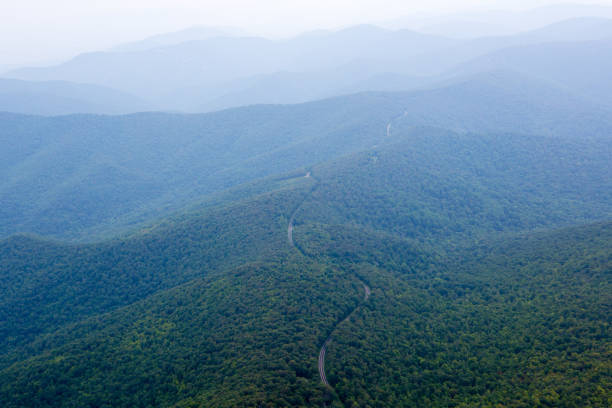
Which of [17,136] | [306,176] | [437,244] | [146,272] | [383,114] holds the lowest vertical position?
[437,244]

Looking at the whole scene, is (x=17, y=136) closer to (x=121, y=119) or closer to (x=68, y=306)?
(x=121, y=119)

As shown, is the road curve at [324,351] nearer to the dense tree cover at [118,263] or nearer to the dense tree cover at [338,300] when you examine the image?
the dense tree cover at [338,300]

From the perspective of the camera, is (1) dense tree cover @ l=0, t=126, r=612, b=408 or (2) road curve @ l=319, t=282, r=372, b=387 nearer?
(2) road curve @ l=319, t=282, r=372, b=387

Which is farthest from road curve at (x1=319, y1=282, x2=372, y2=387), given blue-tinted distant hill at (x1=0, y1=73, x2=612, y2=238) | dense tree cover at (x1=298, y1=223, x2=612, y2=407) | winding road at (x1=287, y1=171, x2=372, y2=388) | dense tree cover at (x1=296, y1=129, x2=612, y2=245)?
blue-tinted distant hill at (x1=0, y1=73, x2=612, y2=238)

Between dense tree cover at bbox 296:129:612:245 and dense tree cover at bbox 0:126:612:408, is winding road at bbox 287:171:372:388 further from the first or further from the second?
dense tree cover at bbox 296:129:612:245

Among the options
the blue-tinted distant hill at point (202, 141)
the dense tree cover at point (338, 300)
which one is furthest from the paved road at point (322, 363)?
the blue-tinted distant hill at point (202, 141)

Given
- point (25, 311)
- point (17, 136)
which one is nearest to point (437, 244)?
point (25, 311)

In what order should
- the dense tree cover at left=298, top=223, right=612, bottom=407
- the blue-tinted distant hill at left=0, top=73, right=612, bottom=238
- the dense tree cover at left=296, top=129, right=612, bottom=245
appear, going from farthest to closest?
the blue-tinted distant hill at left=0, top=73, right=612, bottom=238
the dense tree cover at left=296, top=129, right=612, bottom=245
the dense tree cover at left=298, top=223, right=612, bottom=407

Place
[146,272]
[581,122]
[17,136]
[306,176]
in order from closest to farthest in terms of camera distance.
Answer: [146,272]
[306,176]
[581,122]
[17,136]

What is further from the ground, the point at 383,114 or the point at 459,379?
the point at 383,114
